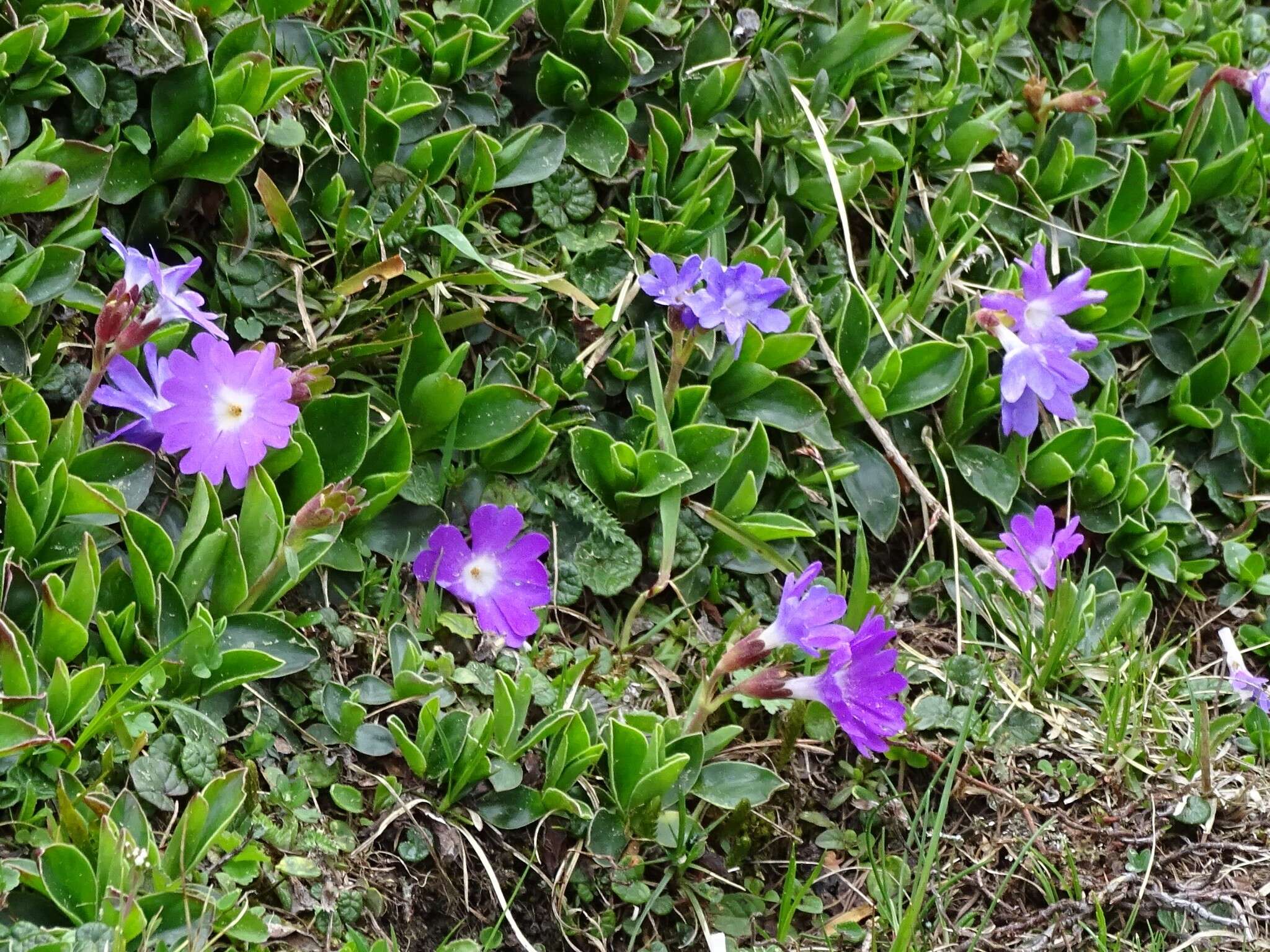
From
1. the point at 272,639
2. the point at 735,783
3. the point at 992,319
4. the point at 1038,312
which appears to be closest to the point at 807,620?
the point at 735,783

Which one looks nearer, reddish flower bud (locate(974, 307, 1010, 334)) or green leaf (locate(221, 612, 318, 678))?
green leaf (locate(221, 612, 318, 678))

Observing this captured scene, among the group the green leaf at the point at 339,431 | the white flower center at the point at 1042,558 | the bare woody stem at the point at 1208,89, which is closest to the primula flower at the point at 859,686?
the white flower center at the point at 1042,558

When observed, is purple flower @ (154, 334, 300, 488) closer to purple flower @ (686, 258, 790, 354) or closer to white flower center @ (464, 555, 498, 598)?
white flower center @ (464, 555, 498, 598)

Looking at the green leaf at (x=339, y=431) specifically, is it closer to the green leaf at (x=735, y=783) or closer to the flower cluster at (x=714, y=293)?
the flower cluster at (x=714, y=293)

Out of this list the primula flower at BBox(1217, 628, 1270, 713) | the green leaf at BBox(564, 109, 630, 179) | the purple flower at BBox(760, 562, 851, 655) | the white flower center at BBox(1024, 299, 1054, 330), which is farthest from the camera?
the white flower center at BBox(1024, 299, 1054, 330)

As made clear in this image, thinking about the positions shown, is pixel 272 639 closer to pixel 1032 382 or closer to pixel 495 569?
pixel 495 569

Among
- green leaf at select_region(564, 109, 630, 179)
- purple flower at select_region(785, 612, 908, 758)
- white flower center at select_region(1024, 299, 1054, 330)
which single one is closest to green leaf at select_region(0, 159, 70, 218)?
green leaf at select_region(564, 109, 630, 179)

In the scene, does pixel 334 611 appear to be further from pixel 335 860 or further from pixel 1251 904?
pixel 1251 904
